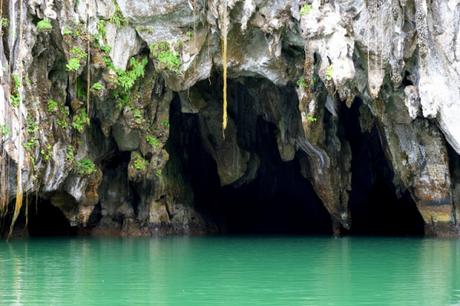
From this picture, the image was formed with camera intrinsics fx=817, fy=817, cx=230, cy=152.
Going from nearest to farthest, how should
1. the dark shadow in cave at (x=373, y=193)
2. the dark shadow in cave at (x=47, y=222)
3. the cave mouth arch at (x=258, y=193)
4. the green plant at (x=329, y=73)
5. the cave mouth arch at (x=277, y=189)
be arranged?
the green plant at (x=329, y=73)
the dark shadow in cave at (x=47, y=222)
the cave mouth arch at (x=277, y=189)
the cave mouth arch at (x=258, y=193)
the dark shadow in cave at (x=373, y=193)

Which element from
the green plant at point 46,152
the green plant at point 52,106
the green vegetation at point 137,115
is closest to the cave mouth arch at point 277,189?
the green vegetation at point 137,115

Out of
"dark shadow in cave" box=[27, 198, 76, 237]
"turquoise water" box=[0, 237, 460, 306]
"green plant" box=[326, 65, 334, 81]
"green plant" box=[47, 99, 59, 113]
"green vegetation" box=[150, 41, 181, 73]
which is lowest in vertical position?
"turquoise water" box=[0, 237, 460, 306]

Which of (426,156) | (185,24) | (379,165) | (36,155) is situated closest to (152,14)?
(185,24)

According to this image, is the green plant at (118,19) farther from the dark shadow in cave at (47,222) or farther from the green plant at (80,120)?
the dark shadow in cave at (47,222)

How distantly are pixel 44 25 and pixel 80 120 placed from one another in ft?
10.4

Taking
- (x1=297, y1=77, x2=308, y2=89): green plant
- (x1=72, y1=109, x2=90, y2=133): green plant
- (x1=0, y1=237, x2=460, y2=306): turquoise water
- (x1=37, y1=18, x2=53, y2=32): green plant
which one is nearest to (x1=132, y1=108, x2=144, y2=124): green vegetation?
(x1=72, y1=109, x2=90, y2=133): green plant

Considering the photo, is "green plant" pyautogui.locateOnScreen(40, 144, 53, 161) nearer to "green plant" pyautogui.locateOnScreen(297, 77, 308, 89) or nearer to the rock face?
the rock face

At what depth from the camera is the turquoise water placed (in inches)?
416

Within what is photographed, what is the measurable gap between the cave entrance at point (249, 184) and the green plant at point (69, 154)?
3962mm

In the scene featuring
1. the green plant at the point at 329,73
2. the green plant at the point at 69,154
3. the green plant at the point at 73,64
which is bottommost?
the green plant at the point at 69,154

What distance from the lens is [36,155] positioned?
842 inches

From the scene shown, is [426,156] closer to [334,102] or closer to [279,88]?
[334,102]

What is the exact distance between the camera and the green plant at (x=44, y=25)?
67.4ft

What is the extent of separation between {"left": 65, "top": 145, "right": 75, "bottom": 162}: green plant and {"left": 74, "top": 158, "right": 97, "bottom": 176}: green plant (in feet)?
1.85
